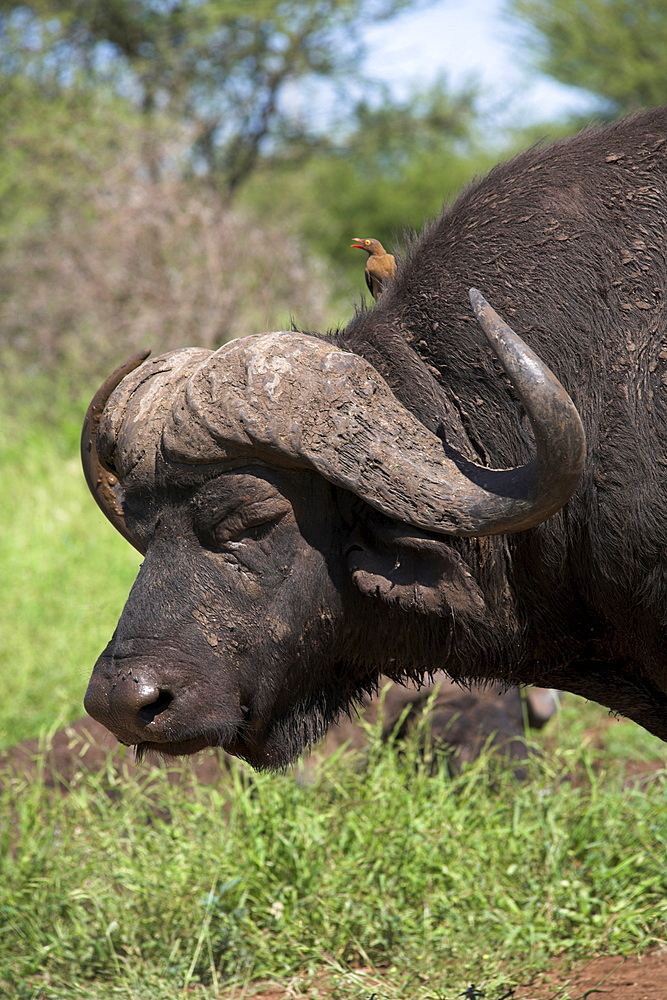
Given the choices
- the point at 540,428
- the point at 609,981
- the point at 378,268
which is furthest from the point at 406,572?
the point at 609,981

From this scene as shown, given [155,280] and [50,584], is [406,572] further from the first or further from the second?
[155,280]

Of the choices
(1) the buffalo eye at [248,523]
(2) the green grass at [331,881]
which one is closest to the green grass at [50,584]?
(2) the green grass at [331,881]

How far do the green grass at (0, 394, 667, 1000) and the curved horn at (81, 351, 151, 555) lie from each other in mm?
1448

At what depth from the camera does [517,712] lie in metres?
5.32

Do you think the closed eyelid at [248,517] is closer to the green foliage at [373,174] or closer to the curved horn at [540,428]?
the curved horn at [540,428]

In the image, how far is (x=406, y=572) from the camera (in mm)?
2625

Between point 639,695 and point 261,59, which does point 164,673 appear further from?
point 261,59

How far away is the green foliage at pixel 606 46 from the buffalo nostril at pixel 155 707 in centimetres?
1986

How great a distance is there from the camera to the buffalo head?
8.36 ft

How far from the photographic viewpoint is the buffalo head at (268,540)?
8.36ft

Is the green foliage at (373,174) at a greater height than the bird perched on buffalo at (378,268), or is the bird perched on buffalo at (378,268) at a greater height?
the bird perched on buffalo at (378,268)

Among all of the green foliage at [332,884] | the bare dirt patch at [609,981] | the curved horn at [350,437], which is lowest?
the green foliage at [332,884]

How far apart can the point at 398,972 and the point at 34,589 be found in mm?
4749

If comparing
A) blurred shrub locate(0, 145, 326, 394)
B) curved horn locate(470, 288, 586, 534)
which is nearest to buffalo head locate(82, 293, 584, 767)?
curved horn locate(470, 288, 586, 534)
